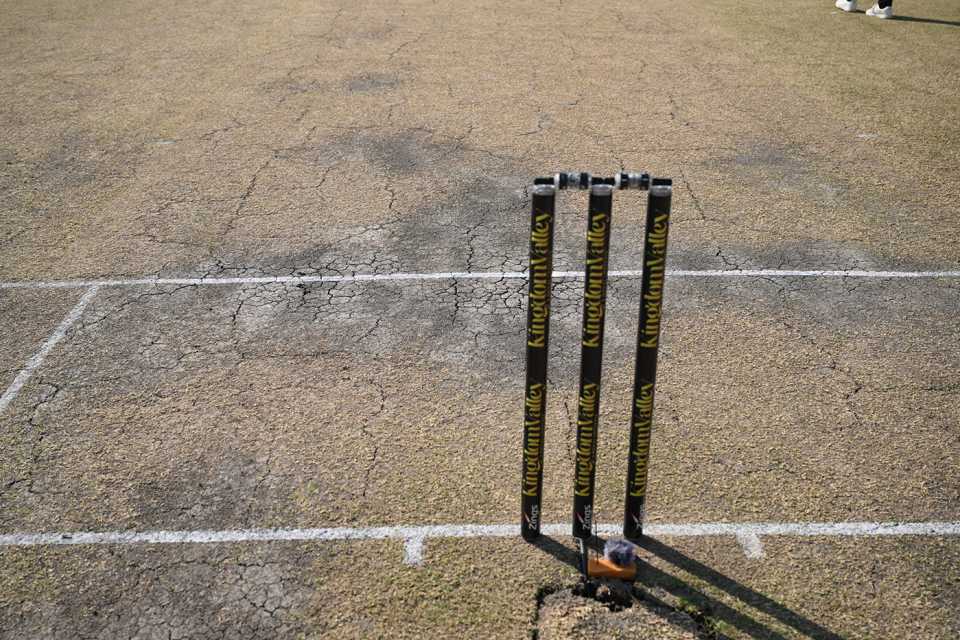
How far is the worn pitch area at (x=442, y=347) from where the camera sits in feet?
15.2

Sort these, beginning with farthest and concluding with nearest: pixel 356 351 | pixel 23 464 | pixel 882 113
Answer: pixel 882 113 → pixel 356 351 → pixel 23 464

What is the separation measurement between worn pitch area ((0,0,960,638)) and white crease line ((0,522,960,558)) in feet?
0.18

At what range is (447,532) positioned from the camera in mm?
4969

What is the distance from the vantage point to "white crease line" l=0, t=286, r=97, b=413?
6.27 meters

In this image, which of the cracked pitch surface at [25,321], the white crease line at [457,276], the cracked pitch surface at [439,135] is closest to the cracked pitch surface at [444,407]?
the white crease line at [457,276]

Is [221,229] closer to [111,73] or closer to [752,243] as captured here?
[752,243]

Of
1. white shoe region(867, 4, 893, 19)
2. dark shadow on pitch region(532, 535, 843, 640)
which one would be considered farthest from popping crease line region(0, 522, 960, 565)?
white shoe region(867, 4, 893, 19)

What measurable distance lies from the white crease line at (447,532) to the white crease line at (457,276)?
3.20 meters

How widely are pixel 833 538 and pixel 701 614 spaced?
41.7 inches

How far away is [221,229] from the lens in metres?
8.75

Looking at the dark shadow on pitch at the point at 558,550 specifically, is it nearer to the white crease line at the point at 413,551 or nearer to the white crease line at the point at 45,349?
the white crease line at the point at 413,551

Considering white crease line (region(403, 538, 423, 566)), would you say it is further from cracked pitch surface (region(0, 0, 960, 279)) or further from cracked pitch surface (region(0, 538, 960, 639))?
cracked pitch surface (region(0, 0, 960, 279))

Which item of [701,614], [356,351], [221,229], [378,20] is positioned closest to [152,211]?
[221,229]

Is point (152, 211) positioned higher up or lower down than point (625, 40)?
lower down
